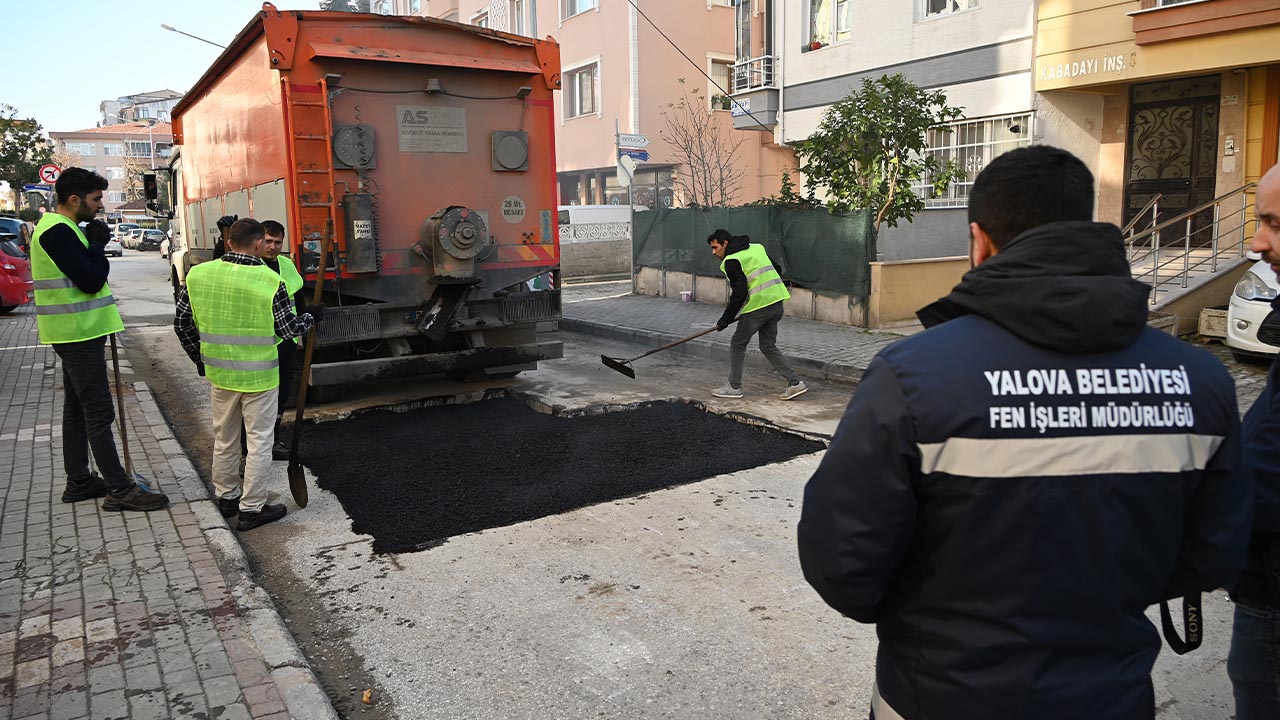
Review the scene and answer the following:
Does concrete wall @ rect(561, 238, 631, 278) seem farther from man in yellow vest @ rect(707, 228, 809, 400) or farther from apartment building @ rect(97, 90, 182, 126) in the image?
apartment building @ rect(97, 90, 182, 126)

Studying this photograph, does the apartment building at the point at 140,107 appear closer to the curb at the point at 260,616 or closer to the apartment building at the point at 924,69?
the apartment building at the point at 924,69

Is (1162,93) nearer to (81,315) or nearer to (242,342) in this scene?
(242,342)

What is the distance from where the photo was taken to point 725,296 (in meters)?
15.4

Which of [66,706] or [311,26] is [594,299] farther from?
[66,706]

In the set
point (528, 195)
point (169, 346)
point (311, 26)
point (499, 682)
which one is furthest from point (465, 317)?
point (169, 346)

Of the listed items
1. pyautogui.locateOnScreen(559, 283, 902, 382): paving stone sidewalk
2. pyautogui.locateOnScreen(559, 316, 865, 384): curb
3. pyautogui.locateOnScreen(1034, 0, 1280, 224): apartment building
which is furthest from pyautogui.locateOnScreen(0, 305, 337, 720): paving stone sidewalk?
pyautogui.locateOnScreen(1034, 0, 1280, 224): apartment building

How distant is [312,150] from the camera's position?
731 cm

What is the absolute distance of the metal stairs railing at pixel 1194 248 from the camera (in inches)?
429

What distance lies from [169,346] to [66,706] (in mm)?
10796

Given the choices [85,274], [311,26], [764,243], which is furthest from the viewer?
[764,243]

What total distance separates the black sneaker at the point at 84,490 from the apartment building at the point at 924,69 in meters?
10.9

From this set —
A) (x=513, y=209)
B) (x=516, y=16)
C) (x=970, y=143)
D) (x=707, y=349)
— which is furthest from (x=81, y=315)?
(x=516, y=16)

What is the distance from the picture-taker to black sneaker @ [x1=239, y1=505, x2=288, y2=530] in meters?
5.40

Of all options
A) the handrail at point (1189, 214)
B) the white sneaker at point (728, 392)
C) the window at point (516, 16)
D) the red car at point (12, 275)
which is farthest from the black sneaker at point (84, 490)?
the window at point (516, 16)
